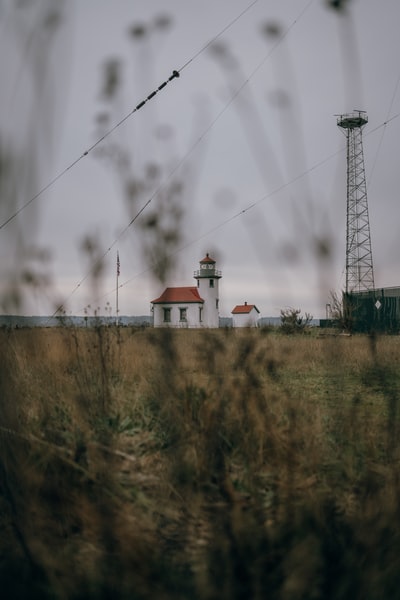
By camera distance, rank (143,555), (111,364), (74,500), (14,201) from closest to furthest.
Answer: (143,555), (14,201), (74,500), (111,364)

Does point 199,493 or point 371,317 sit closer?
point 199,493

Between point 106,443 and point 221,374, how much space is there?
26.6 inches

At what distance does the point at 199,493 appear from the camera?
2.29m

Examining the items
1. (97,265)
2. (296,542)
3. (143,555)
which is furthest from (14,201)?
(296,542)

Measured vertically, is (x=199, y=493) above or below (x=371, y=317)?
below

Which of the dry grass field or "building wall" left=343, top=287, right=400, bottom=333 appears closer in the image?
the dry grass field

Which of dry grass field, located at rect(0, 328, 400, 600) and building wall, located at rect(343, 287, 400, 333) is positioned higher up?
building wall, located at rect(343, 287, 400, 333)

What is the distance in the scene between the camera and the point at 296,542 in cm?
193

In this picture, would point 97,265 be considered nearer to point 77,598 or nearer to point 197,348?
point 197,348

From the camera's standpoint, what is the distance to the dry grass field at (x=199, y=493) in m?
1.75

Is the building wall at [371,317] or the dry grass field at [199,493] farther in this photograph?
the building wall at [371,317]

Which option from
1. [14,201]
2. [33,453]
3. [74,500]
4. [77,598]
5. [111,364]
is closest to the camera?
[77,598]

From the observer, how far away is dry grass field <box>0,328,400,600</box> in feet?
5.75

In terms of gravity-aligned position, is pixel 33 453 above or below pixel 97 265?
below
